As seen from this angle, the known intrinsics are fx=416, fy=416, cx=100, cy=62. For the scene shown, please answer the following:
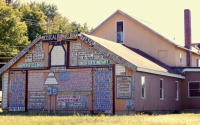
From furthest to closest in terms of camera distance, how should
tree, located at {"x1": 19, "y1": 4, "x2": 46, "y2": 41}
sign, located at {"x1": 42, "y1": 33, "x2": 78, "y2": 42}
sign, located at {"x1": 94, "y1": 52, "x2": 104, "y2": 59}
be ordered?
tree, located at {"x1": 19, "y1": 4, "x2": 46, "y2": 41}
sign, located at {"x1": 42, "y1": 33, "x2": 78, "y2": 42}
sign, located at {"x1": 94, "y1": 52, "x2": 104, "y2": 59}

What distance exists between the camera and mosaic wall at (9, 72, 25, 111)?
3022cm

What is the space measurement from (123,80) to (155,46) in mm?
11620

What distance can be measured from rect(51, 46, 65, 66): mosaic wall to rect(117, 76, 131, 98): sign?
15.4ft

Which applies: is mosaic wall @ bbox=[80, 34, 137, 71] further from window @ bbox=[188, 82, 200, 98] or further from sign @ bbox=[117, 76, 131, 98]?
window @ bbox=[188, 82, 200, 98]

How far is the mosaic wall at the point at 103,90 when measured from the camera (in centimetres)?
2717

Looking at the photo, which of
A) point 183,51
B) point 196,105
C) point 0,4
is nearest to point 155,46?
point 183,51

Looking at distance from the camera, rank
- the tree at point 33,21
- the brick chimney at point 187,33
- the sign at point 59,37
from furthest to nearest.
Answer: the tree at point 33,21 < the brick chimney at point 187,33 < the sign at point 59,37

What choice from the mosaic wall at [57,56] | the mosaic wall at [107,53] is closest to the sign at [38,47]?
the mosaic wall at [57,56]

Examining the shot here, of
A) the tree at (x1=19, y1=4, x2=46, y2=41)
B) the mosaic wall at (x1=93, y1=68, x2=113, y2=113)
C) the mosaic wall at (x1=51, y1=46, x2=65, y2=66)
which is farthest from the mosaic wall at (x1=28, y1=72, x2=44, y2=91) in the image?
the tree at (x1=19, y1=4, x2=46, y2=41)

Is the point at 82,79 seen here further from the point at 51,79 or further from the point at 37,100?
the point at 37,100

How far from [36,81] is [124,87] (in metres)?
6.84

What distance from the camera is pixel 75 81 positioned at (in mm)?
28578

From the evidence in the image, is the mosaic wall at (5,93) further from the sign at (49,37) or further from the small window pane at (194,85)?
the small window pane at (194,85)

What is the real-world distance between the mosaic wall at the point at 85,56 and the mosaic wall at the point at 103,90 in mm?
680
